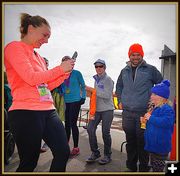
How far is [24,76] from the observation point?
189 cm

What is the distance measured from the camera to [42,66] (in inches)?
85.4

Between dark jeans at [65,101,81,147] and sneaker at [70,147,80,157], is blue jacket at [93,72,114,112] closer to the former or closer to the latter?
dark jeans at [65,101,81,147]

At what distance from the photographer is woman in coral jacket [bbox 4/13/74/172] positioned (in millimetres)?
1892

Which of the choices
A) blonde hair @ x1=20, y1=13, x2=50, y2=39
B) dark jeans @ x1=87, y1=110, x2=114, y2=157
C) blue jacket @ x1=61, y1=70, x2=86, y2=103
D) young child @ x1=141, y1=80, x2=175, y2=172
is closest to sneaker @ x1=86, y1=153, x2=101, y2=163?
dark jeans @ x1=87, y1=110, x2=114, y2=157

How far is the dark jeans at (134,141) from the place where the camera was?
3.28 metres

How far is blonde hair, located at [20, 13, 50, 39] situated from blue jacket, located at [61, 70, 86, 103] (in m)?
2.08

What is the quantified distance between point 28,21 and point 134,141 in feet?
6.69

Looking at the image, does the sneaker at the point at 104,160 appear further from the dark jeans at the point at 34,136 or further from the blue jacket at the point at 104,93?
the dark jeans at the point at 34,136

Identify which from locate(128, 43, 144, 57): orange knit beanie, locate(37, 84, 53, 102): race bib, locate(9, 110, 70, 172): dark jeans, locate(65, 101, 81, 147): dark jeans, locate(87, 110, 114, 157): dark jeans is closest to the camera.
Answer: locate(9, 110, 70, 172): dark jeans

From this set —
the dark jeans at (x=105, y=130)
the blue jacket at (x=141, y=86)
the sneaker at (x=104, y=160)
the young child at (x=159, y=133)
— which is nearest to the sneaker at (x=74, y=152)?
the dark jeans at (x=105, y=130)

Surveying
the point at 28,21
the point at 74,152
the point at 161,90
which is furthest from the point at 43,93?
the point at 74,152

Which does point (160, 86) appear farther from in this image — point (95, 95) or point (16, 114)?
point (16, 114)

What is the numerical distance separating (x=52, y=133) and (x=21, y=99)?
0.33 metres

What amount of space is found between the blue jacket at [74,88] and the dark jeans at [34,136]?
208 cm
